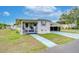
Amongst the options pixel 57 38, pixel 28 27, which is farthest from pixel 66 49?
pixel 28 27

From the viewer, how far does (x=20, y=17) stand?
350cm

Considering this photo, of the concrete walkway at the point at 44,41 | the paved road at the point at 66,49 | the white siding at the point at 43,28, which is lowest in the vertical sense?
the paved road at the point at 66,49

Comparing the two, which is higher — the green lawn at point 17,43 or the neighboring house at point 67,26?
the neighboring house at point 67,26

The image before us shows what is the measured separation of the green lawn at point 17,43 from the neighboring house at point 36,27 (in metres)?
0.11

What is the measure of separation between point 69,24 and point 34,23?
57 centimetres

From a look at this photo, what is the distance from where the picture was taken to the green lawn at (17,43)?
3459mm

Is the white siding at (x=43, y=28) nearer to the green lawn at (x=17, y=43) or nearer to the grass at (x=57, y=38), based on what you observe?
the grass at (x=57, y=38)

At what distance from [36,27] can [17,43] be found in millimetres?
412

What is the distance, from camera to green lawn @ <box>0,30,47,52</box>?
346 centimetres

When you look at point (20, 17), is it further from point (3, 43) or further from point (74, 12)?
point (74, 12)

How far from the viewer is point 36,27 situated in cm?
361

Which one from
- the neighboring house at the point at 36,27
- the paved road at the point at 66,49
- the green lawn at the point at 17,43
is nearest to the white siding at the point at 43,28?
the neighboring house at the point at 36,27
